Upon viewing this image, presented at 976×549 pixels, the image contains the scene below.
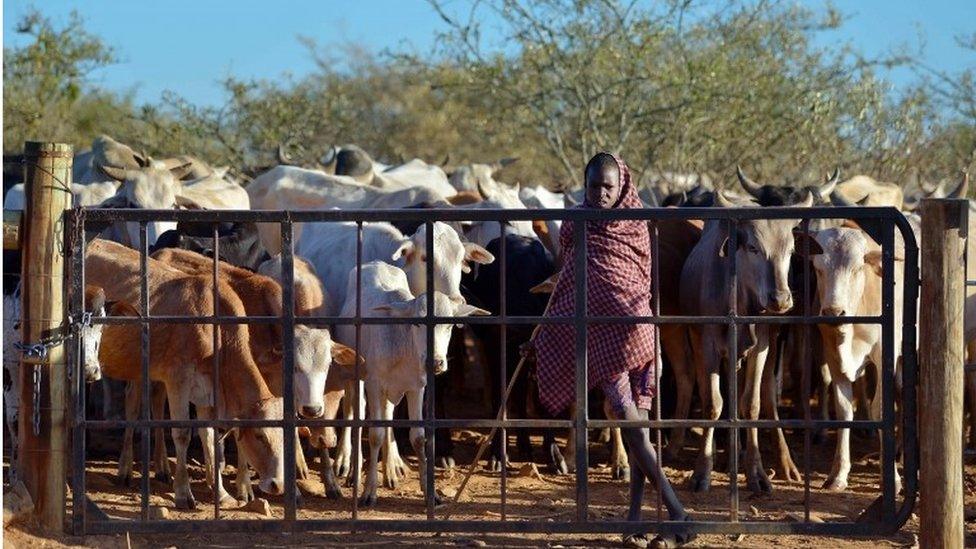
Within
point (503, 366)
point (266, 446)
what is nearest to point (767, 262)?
point (503, 366)

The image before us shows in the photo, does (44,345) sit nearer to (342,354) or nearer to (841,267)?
(342,354)

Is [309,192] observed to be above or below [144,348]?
above

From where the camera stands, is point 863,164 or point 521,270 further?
point 863,164

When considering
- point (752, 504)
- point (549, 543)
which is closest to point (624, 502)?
point (752, 504)

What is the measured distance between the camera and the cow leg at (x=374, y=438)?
8664 mm

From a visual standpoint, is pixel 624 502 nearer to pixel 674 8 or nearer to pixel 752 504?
pixel 752 504

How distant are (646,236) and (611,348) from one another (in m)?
0.55

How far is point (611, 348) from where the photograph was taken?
22.5 feet

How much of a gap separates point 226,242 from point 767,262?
4.08 meters

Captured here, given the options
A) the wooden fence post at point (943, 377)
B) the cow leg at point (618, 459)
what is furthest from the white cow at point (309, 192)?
A: the wooden fence post at point (943, 377)

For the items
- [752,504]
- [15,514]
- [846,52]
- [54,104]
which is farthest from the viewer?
[54,104]

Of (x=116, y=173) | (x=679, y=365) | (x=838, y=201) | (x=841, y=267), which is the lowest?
(x=679, y=365)

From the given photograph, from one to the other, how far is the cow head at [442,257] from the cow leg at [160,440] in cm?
171

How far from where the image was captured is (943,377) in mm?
6449
